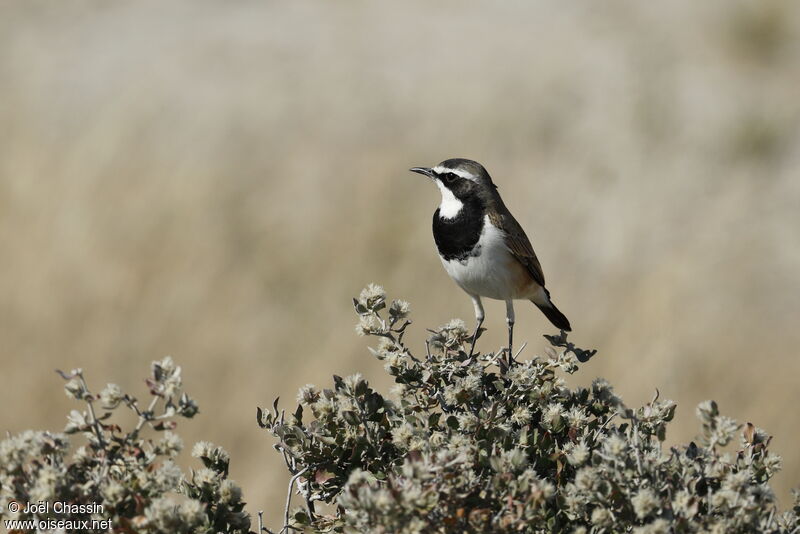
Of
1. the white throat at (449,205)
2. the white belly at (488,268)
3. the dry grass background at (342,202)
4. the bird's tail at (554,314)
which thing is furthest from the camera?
the dry grass background at (342,202)

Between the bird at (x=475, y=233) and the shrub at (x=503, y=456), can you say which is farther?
the bird at (x=475, y=233)

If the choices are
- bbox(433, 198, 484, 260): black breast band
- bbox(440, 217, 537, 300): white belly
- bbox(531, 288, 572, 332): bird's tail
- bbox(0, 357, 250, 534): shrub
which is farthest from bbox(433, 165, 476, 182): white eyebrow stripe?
bbox(0, 357, 250, 534): shrub

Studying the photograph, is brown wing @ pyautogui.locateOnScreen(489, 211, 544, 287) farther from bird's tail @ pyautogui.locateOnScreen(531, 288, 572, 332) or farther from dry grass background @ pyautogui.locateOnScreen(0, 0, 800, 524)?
dry grass background @ pyautogui.locateOnScreen(0, 0, 800, 524)

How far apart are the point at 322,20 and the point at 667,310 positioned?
6.47 meters

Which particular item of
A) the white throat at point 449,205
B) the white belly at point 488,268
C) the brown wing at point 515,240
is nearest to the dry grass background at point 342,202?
the brown wing at point 515,240

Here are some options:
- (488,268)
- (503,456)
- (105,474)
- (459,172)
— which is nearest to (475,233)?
(488,268)

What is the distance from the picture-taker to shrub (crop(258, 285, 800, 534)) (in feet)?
7.77

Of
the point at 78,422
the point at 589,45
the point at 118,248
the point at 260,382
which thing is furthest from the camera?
the point at 589,45

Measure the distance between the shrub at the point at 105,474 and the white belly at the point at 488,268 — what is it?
220cm

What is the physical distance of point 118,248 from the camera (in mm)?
9125

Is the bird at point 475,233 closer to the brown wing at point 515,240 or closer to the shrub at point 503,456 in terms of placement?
the brown wing at point 515,240

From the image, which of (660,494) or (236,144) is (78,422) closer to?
(660,494)

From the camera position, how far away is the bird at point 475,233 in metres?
4.60

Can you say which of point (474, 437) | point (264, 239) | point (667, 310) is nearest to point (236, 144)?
point (264, 239)
